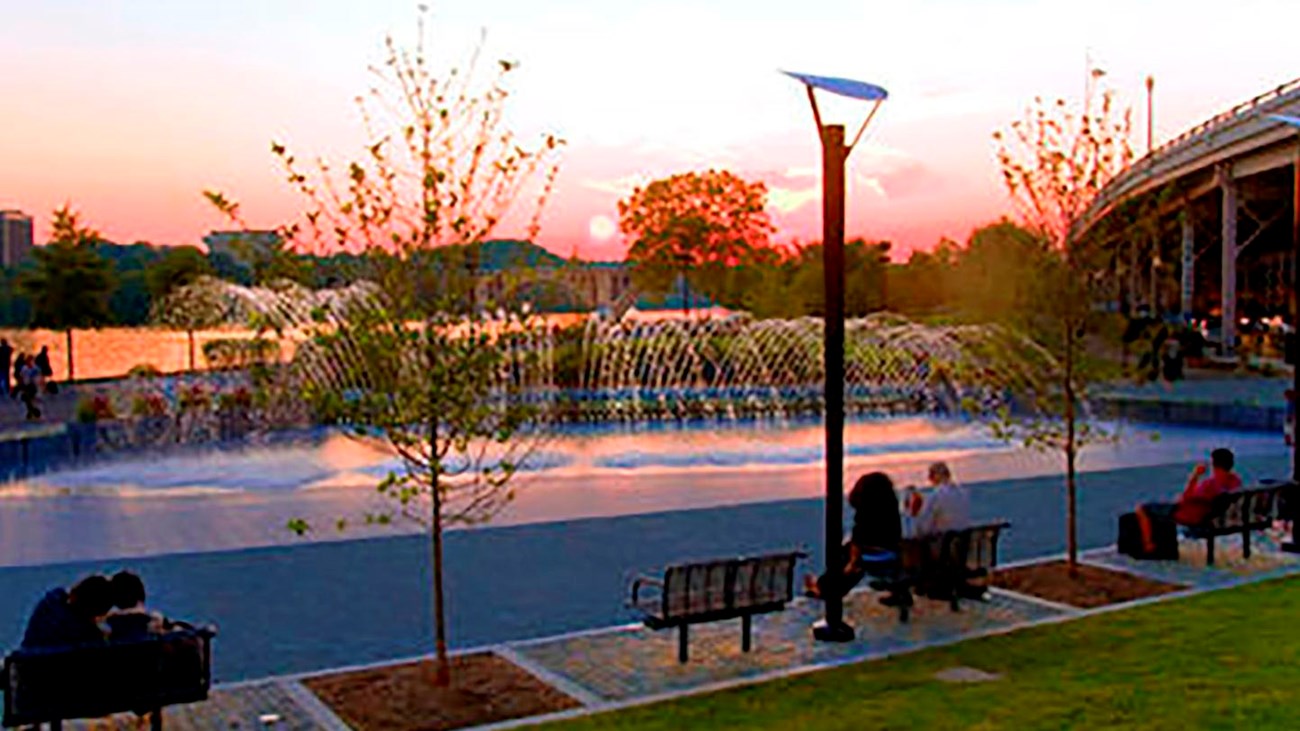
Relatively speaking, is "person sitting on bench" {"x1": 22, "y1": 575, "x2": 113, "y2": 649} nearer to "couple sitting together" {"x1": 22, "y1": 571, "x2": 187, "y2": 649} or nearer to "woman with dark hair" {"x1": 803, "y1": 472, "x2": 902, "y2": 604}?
"couple sitting together" {"x1": 22, "y1": 571, "x2": 187, "y2": 649}

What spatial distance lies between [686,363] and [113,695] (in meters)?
30.5

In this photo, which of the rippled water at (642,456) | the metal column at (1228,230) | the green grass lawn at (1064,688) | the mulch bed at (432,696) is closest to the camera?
the green grass lawn at (1064,688)

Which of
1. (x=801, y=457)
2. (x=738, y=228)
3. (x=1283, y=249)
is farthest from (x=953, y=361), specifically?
(x=1283, y=249)

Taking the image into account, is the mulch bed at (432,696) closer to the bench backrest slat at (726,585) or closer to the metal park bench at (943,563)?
the bench backrest slat at (726,585)

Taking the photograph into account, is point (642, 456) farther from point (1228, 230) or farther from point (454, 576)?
point (1228, 230)

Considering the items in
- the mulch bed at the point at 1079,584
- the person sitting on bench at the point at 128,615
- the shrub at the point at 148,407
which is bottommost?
the mulch bed at the point at 1079,584

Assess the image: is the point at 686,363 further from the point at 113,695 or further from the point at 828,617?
the point at 113,695

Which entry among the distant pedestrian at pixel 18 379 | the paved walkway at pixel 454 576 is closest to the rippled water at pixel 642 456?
the paved walkway at pixel 454 576

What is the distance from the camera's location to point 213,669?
9484 mm

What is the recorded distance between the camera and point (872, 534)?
10.8 meters

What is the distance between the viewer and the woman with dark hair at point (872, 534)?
10586 millimetres

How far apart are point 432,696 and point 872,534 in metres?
4.04

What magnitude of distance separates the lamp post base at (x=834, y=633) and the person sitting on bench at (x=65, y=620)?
5123 millimetres

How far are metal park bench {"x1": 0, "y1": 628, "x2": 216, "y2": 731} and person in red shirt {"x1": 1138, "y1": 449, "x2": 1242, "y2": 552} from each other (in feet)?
30.6
